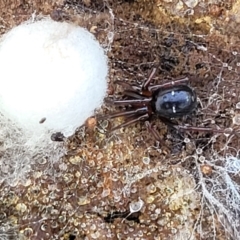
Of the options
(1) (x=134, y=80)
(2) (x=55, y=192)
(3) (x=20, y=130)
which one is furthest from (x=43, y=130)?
(1) (x=134, y=80)

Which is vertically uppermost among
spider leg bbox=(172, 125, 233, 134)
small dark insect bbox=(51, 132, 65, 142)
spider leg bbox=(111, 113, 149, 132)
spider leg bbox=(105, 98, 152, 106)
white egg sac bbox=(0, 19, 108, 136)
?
white egg sac bbox=(0, 19, 108, 136)

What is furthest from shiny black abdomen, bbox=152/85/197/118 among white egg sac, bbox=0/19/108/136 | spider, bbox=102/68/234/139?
white egg sac, bbox=0/19/108/136

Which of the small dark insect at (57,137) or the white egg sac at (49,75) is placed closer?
the white egg sac at (49,75)

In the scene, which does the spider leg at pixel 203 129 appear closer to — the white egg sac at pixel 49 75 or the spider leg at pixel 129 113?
the spider leg at pixel 129 113

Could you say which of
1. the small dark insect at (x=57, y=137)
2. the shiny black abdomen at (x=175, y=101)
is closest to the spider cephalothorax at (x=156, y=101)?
the shiny black abdomen at (x=175, y=101)

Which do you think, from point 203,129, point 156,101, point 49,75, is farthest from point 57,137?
point 203,129

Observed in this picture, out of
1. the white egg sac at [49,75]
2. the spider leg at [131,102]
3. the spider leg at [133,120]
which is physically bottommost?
the spider leg at [133,120]

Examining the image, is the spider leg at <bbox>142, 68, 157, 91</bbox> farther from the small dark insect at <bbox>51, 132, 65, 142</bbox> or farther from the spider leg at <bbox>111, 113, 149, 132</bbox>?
the small dark insect at <bbox>51, 132, 65, 142</bbox>

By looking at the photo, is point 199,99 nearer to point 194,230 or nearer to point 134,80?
point 134,80

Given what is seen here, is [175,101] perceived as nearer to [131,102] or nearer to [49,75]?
[131,102]
